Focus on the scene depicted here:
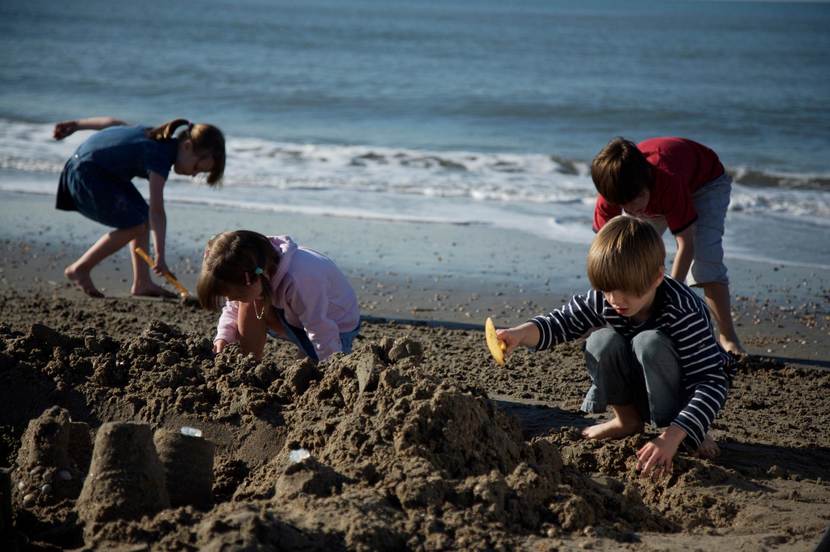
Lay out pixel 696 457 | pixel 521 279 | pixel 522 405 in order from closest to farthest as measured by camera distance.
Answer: pixel 696 457
pixel 522 405
pixel 521 279

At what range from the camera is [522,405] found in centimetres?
392

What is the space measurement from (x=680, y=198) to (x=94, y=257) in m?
3.53

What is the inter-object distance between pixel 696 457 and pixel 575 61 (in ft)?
74.7

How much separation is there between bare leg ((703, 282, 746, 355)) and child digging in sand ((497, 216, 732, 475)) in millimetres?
1523

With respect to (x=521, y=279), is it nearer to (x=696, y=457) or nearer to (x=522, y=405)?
(x=522, y=405)

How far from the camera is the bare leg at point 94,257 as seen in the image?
5.77 m

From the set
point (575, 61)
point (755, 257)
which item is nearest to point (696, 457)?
point (755, 257)

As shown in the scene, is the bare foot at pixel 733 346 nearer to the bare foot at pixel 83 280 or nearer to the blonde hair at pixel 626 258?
the blonde hair at pixel 626 258

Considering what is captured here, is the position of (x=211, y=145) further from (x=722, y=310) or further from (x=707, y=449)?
(x=707, y=449)

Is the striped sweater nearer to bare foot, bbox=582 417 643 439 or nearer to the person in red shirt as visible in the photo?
bare foot, bbox=582 417 643 439

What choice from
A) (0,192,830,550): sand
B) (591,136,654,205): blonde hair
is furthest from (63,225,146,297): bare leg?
(591,136,654,205): blonde hair

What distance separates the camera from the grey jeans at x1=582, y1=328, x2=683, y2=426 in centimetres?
321

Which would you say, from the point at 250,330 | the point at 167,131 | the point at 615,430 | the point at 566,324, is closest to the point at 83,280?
the point at 167,131

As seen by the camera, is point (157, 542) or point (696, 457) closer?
point (157, 542)
